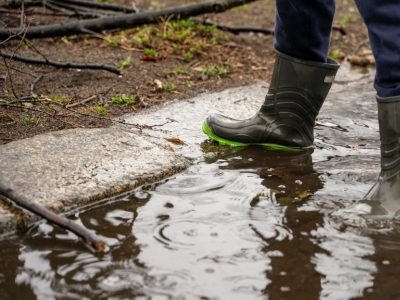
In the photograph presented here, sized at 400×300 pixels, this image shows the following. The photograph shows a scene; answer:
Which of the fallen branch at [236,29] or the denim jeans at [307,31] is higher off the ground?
the denim jeans at [307,31]

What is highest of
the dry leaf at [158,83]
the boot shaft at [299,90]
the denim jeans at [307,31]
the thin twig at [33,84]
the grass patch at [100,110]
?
the denim jeans at [307,31]

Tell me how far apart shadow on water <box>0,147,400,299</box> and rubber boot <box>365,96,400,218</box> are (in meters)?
0.08

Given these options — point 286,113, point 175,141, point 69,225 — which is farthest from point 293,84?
point 69,225

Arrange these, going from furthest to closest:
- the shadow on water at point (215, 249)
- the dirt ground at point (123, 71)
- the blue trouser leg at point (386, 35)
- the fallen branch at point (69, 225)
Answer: the dirt ground at point (123, 71) → the blue trouser leg at point (386, 35) → the fallen branch at point (69, 225) → the shadow on water at point (215, 249)

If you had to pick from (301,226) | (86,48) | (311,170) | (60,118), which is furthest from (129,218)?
(86,48)

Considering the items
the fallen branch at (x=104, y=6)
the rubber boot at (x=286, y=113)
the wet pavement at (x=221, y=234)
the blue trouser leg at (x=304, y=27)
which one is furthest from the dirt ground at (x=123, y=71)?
the blue trouser leg at (x=304, y=27)

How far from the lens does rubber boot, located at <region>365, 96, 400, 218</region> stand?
235 centimetres

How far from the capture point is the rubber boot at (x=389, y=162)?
2348 millimetres

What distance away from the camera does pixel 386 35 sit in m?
2.24

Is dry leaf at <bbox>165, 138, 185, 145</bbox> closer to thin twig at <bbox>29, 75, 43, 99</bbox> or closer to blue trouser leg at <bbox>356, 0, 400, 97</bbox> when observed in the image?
thin twig at <bbox>29, 75, 43, 99</bbox>

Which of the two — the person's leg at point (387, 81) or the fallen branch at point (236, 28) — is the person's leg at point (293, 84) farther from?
the fallen branch at point (236, 28)

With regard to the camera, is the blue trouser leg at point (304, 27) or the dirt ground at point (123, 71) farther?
the dirt ground at point (123, 71)

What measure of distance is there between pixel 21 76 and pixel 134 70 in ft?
2.50

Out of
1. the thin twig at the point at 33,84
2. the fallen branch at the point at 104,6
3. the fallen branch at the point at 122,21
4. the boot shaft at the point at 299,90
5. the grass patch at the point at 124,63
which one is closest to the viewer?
the boot shaft at the point at 299,90
